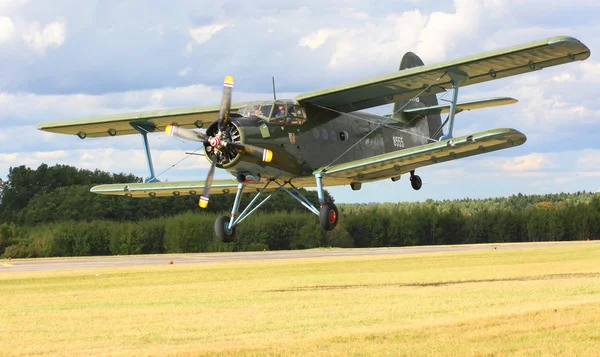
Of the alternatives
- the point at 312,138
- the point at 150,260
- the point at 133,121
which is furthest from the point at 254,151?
the point at 150,260

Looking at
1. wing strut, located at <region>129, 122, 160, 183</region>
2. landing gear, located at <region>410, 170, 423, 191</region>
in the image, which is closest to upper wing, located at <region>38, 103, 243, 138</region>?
wing strut, located at <region>129, 122, 160, 183</region>

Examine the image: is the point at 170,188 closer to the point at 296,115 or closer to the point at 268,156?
the point at 296,115

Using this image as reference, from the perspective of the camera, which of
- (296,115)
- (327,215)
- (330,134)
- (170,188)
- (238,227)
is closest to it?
(327,215)

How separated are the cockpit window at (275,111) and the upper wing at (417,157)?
2.25 meters

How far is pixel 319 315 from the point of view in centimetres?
1767

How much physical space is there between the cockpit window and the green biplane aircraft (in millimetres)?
33

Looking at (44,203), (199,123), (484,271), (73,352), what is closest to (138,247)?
(44,203)

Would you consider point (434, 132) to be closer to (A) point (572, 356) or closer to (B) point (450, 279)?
(B) point (450, 279)

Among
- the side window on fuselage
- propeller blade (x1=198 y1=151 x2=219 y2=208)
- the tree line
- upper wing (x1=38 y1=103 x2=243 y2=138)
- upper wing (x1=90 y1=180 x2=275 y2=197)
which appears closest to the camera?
propeller blade (x1=198 y1=151 x2=219 y2=208)

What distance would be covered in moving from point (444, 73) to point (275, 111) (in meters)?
5.72

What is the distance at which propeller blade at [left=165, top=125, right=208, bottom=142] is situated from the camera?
24.4 m

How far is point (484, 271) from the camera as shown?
29625mm

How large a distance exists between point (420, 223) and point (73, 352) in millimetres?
65759

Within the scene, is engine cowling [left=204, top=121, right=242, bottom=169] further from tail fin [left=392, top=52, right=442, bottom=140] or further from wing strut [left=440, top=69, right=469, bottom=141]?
tail fin [left=392, top=52, right=442, bottom=140]
